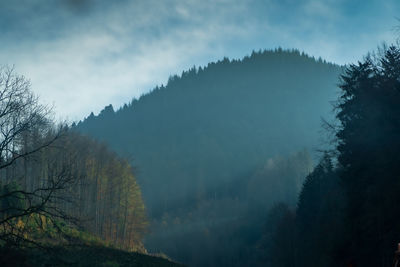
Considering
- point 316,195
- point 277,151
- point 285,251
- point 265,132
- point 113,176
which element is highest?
point 265,132

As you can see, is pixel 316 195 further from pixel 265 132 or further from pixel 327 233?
pixel 265 132

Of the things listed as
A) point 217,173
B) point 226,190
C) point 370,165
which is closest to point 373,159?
point 370,165

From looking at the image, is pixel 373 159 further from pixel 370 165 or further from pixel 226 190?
pixel 226 190

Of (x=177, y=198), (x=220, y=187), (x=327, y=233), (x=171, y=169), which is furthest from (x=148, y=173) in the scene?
(x=327, y=233)

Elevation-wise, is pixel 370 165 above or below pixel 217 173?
below

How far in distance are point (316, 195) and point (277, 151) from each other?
379 ft

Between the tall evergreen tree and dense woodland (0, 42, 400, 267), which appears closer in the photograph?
dense woodland (0, 42, 400, 267)

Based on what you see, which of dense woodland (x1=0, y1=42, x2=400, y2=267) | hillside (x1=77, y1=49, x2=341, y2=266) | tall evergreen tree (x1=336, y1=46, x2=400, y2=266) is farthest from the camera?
hillside (x1=77, y1=49, x2=341, y2=266)

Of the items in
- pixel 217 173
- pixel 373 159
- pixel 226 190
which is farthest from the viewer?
pixel 217 173

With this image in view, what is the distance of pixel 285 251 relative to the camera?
50000 millimetres

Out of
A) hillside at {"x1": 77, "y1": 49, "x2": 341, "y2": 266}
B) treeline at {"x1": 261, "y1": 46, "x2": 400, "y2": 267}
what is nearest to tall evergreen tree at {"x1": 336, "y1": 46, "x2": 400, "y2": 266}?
treeline at {"x1": 261, "y1": 46, "x2": 400, "y2": 267}

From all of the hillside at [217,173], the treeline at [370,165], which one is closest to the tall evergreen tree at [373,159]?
the treeline at [370,165]

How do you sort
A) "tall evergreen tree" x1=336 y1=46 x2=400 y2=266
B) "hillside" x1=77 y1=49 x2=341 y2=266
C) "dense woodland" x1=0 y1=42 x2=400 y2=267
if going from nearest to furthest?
"dense woodland" x1=0 y1=42 x2=400 y2=267 < "tall evergreen tree" x1=336 y1=46 x2=400 y2=266 < "hillside" x1=77 y1=49 x2=341 y2=266

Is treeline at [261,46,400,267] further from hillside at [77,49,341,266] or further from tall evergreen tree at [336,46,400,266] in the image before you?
hillside at [77,49,341,266]
